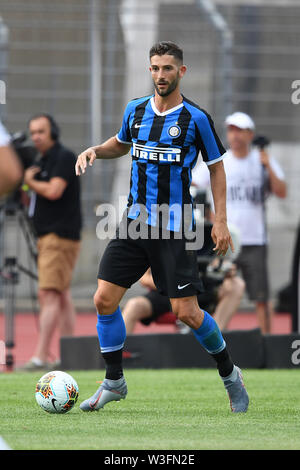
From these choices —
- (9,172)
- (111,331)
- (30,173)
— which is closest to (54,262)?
(30,173)

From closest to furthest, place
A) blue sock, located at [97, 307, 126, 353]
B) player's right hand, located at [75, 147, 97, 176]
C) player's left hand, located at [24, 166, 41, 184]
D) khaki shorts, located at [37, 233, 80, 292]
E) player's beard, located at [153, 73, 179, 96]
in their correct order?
player's right hand, located at [75, 147, 97, 176], player's beard, located at [153, 73, 179, 96], blue sock, located at [97, 307, 126, 353], player's left hand, located at [24, 166, 41, 184], khaki shorts, located at [37, 233, 80, 292]

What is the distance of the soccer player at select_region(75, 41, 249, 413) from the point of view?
6.23 metres

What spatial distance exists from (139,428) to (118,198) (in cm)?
914

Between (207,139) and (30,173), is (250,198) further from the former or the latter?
(207,139)

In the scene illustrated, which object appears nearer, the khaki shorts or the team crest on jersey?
the team crest on jersey

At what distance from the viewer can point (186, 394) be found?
7.39 metres

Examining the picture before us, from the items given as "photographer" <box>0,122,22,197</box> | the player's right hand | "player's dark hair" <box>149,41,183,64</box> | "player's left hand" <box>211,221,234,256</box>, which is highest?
A: "player's dark hair" <box>149,41,183,64</box>

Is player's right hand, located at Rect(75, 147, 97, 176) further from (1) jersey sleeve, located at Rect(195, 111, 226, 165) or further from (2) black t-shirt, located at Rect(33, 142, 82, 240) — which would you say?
(2) black t-shirt, located at Rect(33, 142, 82, 240)

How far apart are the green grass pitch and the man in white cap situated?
237 centimetres

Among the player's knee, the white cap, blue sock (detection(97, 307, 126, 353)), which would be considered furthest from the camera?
the white cap

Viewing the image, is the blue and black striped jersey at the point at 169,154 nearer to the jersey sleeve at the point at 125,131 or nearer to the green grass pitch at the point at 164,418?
the jersey sleeve at the point at 125,131
